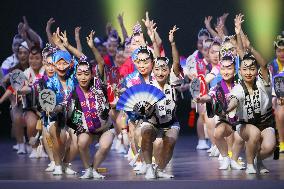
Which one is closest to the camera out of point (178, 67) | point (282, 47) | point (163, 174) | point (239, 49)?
point (163, 174)

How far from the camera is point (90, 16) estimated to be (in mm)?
14734

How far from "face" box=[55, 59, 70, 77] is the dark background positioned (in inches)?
178

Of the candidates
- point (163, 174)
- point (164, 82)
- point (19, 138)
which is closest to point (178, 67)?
point (164, 82)

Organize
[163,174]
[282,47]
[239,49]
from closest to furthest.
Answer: [163,174] < [239,49] < [282,47]

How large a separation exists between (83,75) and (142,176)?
111cm

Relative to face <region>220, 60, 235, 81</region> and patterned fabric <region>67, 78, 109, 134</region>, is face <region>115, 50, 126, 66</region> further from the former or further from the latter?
patterned fabric <region>67, 78, 109, 134</region>

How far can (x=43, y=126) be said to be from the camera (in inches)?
416

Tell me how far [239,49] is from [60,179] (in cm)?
256

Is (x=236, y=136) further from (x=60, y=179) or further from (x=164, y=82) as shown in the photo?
(x=60, y=179)

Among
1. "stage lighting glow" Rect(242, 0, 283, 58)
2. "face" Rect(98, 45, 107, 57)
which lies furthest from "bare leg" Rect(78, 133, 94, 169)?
"stage lighting glow" Rect(242, 0, 283, 58)

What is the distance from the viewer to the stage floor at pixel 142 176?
8969 millimetres

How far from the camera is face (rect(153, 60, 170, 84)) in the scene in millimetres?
9648

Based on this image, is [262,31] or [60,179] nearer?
[60,179]

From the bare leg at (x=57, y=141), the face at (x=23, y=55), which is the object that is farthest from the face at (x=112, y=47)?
the bare leg at (x=57, y=141)
